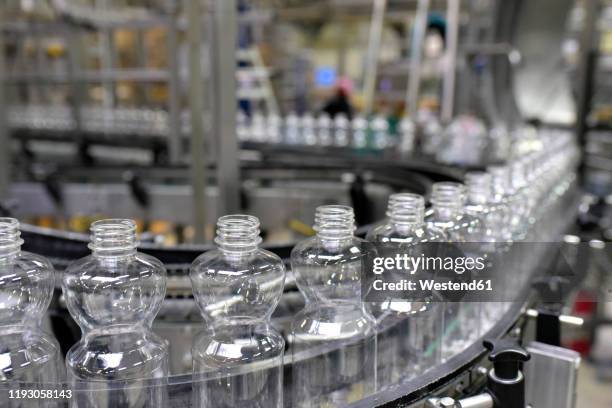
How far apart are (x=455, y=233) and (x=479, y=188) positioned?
0.17 meters

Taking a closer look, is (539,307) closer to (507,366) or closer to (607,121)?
(507,366)

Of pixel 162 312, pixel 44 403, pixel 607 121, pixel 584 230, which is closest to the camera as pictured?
pixel 44 403

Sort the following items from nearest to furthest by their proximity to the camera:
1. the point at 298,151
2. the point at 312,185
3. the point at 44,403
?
the point at 44,403 → the point at 312,185 → the point at 298,151

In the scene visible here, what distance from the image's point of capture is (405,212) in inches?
34.7

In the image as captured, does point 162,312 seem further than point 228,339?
Yes

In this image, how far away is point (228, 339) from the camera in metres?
0.75

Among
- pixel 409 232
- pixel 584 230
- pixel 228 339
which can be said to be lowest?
pixel 584 230

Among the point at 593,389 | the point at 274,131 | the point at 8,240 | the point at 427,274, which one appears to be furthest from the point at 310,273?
the point at 274,131

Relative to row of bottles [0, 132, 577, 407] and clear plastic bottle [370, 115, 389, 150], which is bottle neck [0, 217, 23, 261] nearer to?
row of bottles [0, 132, 577, 407]

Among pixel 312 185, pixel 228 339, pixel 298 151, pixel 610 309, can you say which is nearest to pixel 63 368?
pixel 228 339

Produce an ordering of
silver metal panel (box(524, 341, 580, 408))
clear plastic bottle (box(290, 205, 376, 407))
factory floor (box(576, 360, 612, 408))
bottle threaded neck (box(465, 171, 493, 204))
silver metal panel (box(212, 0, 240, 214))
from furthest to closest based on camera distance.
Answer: factory floor (box(576, 360, 612, 408)) < silver metal panel (box(212, 0, 240, 214)) < bottle threaded neck (box(465, 171, 493, 204)) < silver metal panel (box(524, 341, 580, 408)) < clear plastic bottle (box(290, 205, 376, 407))

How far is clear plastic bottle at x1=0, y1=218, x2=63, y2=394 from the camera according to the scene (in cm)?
71

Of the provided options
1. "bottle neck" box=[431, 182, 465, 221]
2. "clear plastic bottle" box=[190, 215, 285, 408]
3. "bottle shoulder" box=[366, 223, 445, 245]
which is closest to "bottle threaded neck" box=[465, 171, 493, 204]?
"bottle neck" box=[431, 182, 465, 221]

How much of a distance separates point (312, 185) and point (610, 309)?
6.09 ft
